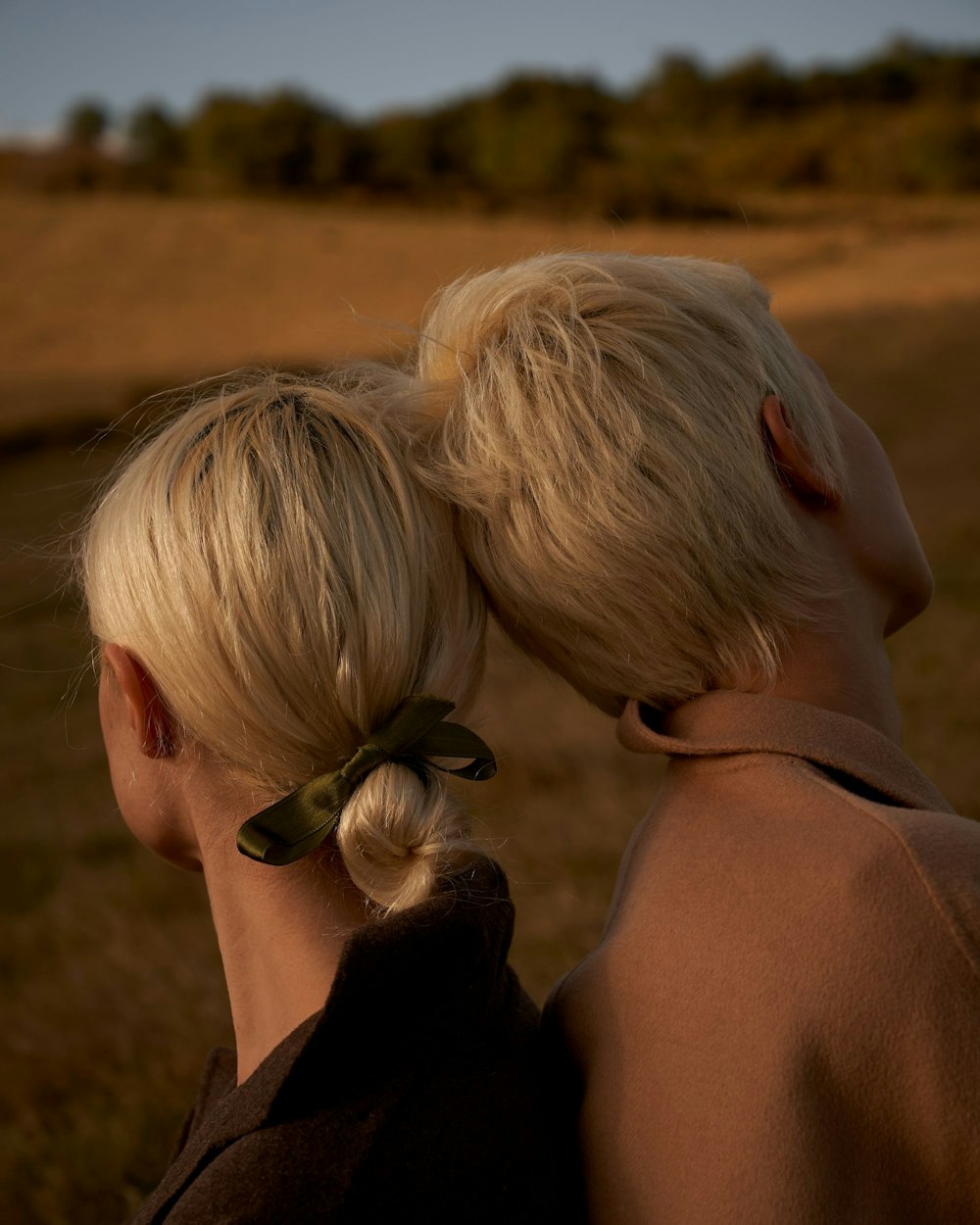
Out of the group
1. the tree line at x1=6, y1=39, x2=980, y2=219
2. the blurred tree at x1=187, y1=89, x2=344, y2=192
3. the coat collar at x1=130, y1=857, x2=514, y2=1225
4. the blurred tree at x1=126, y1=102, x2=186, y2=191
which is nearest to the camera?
the coat collar at x1=130, y1=857, x2=514, y2=1225

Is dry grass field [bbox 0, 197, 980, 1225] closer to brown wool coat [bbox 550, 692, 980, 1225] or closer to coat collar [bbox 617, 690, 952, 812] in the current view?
coat collar [bbox 617, 690, 952, 812]

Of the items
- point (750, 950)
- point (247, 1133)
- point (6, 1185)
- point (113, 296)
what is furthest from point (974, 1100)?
point (113, 296)

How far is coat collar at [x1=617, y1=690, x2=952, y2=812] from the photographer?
1.40 meters

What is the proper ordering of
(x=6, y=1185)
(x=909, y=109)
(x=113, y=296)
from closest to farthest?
1. (x=6, y=1185)
2. (x=113, y=296)
3. (x=909, y=109)

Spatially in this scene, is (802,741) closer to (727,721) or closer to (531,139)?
(727,721)

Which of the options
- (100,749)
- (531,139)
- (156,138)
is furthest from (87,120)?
(100,749)

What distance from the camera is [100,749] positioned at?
7035 millimetres

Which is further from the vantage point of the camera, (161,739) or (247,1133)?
(161,739)

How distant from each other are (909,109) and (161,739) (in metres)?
32.4

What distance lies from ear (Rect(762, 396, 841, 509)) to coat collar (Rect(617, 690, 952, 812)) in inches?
12.0

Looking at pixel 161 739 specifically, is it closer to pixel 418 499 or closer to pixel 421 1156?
pixel 418 499

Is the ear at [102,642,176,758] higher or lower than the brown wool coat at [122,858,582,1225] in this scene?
higher

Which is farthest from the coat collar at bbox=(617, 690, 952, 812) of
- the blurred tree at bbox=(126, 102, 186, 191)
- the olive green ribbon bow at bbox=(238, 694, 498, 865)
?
the blurred tree at bbox=(126, 102, 186, 191)

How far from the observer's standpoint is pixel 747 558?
5.05ft
